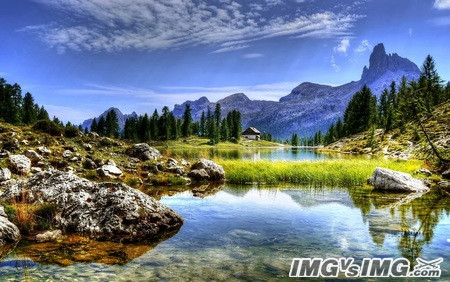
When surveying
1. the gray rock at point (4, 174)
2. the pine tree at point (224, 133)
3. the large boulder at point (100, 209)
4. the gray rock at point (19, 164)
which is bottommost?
the large boulder at point (100, 209)

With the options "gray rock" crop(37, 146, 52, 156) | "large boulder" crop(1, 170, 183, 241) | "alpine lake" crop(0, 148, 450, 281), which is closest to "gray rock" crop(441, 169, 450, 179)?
"alpine lake" crop(0, 148, 450, 281)

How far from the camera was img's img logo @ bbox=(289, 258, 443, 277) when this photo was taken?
10.5 m

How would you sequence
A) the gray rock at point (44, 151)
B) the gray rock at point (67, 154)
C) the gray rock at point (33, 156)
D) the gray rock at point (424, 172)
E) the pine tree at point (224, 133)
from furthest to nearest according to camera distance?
the pine tree at point (224, 133), the gray rock at point (424, 172), the gray rock at point (67, 154), the gray rock at point (44, 151), the gray rock at point (33, 156)

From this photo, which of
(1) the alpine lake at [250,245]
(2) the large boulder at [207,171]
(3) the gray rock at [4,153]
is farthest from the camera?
(2) the large boulder at [207,171]

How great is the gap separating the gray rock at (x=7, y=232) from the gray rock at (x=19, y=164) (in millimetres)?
13308

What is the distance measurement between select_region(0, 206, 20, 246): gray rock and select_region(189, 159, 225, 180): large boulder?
70.8ft

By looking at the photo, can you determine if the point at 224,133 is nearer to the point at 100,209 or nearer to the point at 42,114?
the point at 42,114

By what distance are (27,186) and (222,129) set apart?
6521 inches

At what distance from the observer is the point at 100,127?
157 m

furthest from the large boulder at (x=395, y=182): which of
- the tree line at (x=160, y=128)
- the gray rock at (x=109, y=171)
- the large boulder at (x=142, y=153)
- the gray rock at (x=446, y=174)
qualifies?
the tree line at (x=160, y=128)

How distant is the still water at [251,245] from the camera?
34.7 ft

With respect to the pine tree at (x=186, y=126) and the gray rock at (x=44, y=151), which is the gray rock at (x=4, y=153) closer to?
the gray rock at (x=44, y=151)

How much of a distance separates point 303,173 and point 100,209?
22254 mm

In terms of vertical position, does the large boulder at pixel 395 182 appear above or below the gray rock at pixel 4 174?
below
